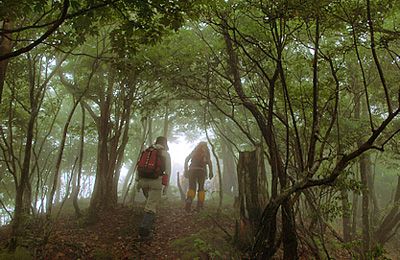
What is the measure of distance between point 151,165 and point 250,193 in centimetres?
250

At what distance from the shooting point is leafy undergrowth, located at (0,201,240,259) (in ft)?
20.5

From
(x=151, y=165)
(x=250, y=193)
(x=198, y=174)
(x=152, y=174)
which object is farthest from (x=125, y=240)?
(x=198, y=174)

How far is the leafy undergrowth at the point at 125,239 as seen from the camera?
6250 mm

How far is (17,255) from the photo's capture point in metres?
5.41

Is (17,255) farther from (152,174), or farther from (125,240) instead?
(152,174)

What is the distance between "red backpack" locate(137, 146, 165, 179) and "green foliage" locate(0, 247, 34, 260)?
118 inches

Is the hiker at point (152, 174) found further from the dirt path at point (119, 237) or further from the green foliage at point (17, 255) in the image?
the green foliage at point (17, 255)

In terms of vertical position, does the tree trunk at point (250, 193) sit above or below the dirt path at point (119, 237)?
above

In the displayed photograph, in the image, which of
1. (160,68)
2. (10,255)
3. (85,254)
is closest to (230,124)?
(160,68)

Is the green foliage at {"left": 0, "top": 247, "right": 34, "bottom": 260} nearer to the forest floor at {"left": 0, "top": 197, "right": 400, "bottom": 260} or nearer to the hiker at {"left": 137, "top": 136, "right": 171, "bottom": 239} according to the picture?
the forest floor at {"left": 0, "top": 197, "right": 400, "bottom": 260}

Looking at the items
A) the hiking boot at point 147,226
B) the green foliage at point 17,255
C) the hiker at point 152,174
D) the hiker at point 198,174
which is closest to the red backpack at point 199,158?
the hiker at point 198,174

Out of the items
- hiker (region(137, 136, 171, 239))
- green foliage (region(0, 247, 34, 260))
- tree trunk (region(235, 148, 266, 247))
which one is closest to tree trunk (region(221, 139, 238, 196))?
hiker (region(137, 136, 171, 239))

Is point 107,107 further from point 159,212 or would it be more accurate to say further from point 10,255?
point 10,255

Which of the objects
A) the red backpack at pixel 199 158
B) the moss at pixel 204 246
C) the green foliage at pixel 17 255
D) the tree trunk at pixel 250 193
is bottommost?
the moss at pixel 204 246
